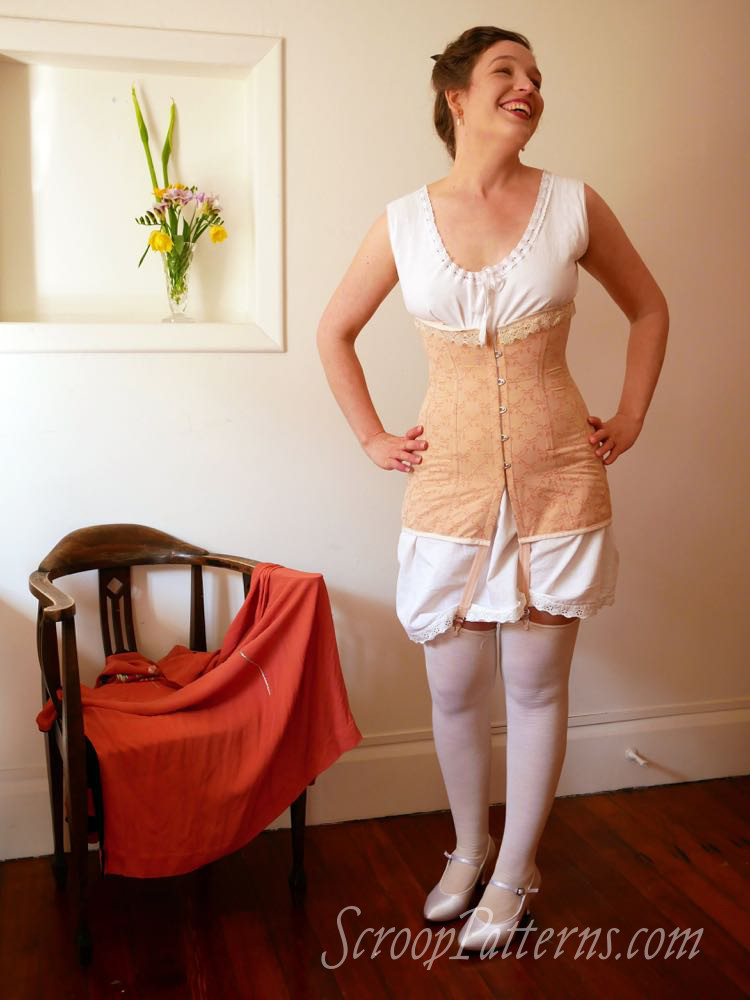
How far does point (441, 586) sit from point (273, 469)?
0.72 meters

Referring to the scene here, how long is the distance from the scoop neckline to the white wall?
24.8 inches

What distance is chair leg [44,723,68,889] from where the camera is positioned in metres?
2.09

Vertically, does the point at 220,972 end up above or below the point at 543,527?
below

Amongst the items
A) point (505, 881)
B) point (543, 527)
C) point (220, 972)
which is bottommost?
point (220, 972)

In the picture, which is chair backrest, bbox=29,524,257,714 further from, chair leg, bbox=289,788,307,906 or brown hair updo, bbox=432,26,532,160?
brown hair updo, bbox=432,26,532,160

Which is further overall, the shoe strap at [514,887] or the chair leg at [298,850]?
the chair leg at [298,850]

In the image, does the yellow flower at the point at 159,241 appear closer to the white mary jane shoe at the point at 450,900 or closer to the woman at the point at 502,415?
A: the woman at the point at 502,415

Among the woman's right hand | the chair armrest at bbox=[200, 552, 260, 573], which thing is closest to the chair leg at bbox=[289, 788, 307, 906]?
the chair armrest at bbox=[200, 552, 260, 573]

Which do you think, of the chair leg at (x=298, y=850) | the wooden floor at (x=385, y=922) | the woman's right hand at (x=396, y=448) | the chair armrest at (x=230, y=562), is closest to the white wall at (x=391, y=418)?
the chair armrest at (x=230, y=562)

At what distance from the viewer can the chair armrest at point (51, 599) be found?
1749mm

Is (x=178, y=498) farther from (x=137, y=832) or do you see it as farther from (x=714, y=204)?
(x=714, y=204)

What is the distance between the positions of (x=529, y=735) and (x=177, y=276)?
4.20ft

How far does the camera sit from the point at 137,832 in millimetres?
1863

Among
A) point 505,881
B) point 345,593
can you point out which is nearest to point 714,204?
point 345,593
